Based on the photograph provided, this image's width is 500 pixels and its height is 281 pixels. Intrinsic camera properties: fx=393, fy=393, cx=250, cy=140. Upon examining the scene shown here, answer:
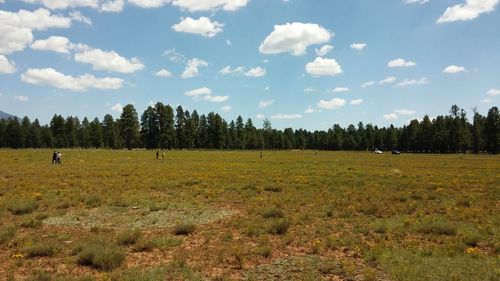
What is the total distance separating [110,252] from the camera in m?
11.3

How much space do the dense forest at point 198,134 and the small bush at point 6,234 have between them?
128 m

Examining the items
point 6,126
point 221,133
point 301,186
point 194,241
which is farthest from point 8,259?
point 6,126

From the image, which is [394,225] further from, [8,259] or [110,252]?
[8,259]

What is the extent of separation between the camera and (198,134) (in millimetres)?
170250

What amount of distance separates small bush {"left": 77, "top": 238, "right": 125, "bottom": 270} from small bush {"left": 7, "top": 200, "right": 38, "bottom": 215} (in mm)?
8851

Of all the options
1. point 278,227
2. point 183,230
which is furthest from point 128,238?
point 278,227

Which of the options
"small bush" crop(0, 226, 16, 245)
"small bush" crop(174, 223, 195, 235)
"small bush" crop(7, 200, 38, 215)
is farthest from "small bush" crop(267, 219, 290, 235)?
"small bush" crop(7, 200, 38, 215)

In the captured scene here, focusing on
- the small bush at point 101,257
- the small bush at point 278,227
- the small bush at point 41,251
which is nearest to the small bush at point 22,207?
the small bush at point 41,251

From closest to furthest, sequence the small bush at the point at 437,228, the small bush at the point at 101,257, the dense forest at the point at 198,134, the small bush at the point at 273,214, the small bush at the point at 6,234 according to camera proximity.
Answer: the small bush at the point at 101,257 → the small bush at the point at 6,234 → the small bush at the point at 437,228 → the small bush at the point at 273,214 → the dense forest at the point at 198,134

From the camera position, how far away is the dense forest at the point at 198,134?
138m

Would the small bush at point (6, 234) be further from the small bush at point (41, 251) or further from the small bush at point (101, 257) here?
the small bush at point (101, 257)

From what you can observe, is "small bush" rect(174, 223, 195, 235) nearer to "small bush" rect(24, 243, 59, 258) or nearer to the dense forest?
"small bush" rect(24, 243, 59, 258)

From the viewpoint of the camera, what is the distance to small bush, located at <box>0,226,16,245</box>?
1311cm

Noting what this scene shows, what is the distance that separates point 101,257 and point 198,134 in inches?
6322
